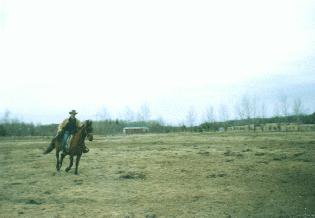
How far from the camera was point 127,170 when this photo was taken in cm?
1686

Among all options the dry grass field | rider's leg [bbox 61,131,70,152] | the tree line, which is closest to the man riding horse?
rider's leg [bbox 61,131,70,152]

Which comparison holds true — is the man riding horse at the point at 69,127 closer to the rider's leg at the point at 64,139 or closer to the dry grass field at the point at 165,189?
the rider's leg at the point at 64,139

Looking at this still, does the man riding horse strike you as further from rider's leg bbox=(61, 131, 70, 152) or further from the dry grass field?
the dry grass field

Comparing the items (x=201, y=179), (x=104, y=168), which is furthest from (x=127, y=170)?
(x=201, y=179)

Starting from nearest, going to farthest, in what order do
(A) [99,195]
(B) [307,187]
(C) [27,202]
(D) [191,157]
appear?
(C) [27,202]
(A) [99,195]
(B) [307,187]
(D) [191,157]

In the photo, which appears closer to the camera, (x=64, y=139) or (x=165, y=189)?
(x=165, y=189)

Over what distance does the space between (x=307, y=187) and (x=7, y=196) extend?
29.6ft

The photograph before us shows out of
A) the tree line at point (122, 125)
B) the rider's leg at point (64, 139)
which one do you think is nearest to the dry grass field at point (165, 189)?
the rider's leg at point (64, 139)

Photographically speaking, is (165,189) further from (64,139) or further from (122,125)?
(122,125)

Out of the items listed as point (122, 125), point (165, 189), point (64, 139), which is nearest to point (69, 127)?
point (64, 139)

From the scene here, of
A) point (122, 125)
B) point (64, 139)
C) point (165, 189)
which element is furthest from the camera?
point (122, 125)

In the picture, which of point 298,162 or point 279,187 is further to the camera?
point 298,162

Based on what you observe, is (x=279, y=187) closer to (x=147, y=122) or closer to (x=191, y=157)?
(x=191, y=157)

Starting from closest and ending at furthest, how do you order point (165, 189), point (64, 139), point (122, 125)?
point (165, 189)
point (64, 139)
point (122, 125)
